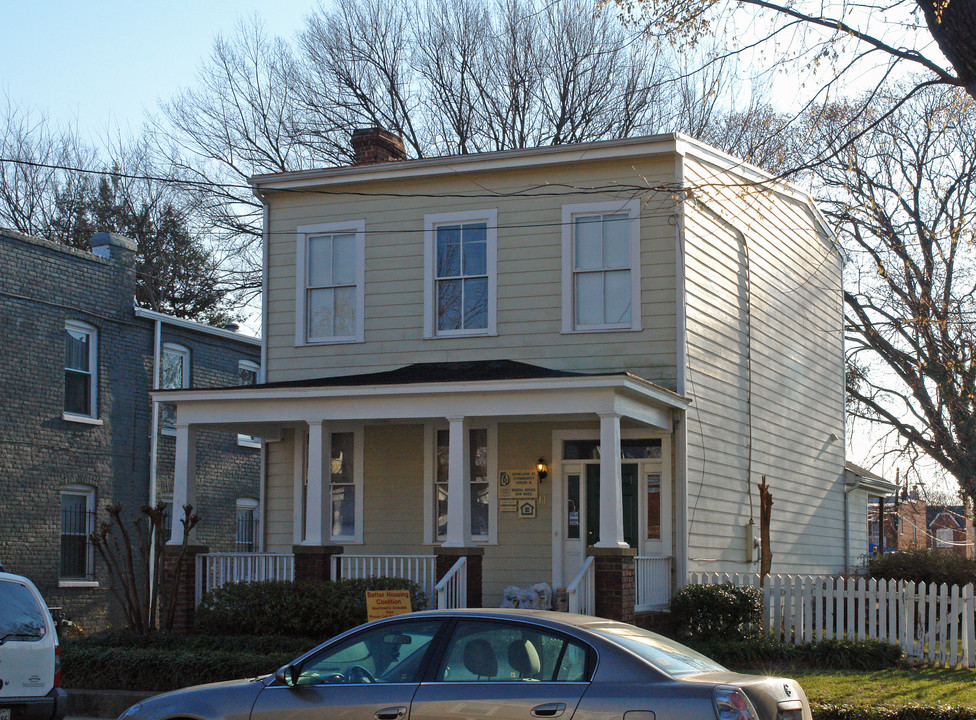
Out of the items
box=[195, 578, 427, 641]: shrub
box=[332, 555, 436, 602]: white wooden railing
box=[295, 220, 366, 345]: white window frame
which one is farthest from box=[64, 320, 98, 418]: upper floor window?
box=[332, 555, 436, 602]: white wooden railing

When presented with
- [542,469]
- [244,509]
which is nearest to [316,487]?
[542,469]

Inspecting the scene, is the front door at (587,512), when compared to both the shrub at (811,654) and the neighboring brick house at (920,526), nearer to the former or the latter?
the shrub at (811,654)

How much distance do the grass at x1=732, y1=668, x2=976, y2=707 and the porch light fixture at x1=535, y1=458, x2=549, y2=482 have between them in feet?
14.8

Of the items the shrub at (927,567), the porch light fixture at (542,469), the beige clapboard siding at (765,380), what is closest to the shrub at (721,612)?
the beige clapboard siding at (765,380)

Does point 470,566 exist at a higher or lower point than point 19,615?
lower

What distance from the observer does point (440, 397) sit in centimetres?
1562

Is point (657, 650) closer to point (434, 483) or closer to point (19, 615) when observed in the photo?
point (19, 615)

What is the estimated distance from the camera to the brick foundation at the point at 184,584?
16.6 metres

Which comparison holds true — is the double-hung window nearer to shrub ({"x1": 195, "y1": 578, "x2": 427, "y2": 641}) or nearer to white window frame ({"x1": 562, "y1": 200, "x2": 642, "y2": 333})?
shrub ({"x1": 195, "y1": 578, "x2": 427, "y2": 641})

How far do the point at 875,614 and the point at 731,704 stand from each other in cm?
1010

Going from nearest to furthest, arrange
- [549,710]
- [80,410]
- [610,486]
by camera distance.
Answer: [549,710]
[610,486]
[80,410]

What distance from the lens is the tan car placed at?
21.3 feet

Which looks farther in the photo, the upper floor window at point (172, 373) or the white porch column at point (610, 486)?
the upper floor window at point (172, 373)

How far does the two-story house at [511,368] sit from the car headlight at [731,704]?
330 inches
